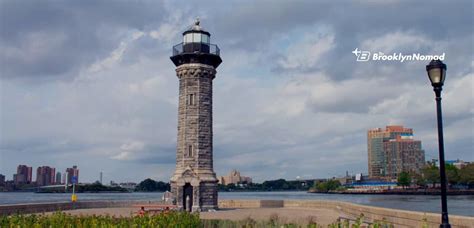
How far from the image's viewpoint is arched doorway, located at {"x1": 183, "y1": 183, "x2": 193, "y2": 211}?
27391 mm

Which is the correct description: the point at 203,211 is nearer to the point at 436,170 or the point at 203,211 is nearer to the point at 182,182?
the point at 182,182

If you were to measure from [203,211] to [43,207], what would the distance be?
860 cm

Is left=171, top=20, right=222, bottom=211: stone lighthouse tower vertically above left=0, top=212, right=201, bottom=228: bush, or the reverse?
left=171, top=20, right=222, bottom=211: stone lighthouse tower

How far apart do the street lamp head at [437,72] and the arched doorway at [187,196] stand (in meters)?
19.9

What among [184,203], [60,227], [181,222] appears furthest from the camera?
[184,203]

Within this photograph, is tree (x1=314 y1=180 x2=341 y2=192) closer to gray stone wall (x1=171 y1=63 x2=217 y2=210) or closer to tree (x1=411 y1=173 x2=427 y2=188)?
tree (x1=411 y1=173 x2=427 y2=188)

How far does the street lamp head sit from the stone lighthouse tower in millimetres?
18716

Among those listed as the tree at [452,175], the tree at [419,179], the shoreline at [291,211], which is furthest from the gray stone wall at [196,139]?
the tree at [419,179]

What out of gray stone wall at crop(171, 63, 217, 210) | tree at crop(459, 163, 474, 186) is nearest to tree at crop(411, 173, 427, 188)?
tree at crop(459, 163, 474, 186)

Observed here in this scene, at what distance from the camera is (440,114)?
9016 mm

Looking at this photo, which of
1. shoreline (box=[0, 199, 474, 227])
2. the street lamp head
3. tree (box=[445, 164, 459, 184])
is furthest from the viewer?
tree (box=[445, 164, 459, 184])

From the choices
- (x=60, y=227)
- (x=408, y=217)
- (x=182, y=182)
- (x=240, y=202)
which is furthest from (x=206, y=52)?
(x=60, y=227)

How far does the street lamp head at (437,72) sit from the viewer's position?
908 centimetres

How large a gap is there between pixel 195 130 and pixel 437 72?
18.9 m
